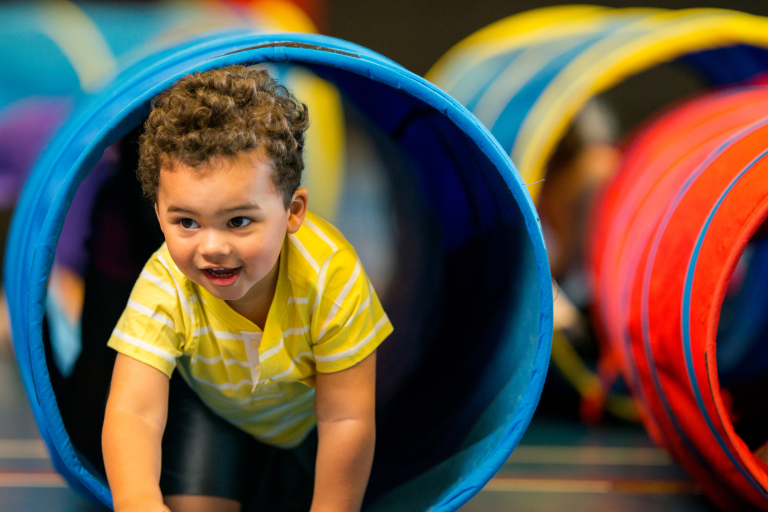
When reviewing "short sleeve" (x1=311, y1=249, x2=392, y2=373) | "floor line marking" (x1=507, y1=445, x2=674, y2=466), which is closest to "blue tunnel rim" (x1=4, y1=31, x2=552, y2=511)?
"short sleeve" (x1=311, y1=249, x2=392, y2=373)

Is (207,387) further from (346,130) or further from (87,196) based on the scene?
(346,130)

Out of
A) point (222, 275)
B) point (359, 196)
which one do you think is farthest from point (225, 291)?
point (359, 196)

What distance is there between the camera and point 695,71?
2.17m

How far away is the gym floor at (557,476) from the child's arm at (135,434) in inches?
16.2

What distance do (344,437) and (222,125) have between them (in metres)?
0.45

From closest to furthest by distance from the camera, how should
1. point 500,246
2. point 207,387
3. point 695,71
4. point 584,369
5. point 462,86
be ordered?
point 207,387, point 500,246, point 584,369, point 695,71, point 462,86

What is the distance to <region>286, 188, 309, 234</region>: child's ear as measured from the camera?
1.00 metres

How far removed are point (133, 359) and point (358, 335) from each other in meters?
0.31

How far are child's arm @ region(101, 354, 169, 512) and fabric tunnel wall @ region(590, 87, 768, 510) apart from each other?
78 cm

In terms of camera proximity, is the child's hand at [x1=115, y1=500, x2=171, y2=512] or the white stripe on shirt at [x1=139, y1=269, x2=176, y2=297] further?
the white stripe on shirt at [x1=139, y1=269, x2=176, y2=297]

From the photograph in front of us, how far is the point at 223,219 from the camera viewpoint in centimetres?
87

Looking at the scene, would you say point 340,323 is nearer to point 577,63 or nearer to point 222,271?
point 222,271

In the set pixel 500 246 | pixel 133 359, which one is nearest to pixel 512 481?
pixel 500 246

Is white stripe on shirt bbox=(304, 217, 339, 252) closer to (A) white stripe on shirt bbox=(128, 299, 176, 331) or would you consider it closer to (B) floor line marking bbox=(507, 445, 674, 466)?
(A) white stripe on shirt bbox=(128, 299, 176, 331)
